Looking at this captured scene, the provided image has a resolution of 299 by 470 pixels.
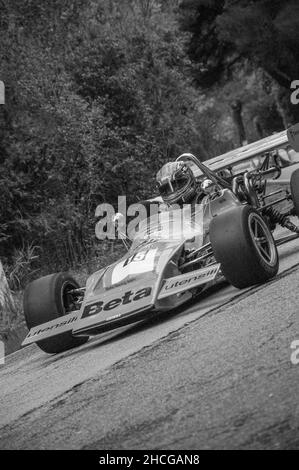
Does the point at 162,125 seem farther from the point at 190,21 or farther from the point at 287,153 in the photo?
the point at 190,21

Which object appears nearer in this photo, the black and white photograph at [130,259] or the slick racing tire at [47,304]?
the black and white photograph at [130,259]

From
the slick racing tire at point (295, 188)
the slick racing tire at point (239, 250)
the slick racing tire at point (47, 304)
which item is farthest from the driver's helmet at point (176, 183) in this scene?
the slick racing tire at point (47, 304)

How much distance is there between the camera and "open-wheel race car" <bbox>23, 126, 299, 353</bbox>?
796 centimetres

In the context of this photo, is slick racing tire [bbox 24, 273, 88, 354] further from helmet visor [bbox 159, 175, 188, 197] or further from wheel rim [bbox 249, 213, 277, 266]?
wheel rim [bbox 249, 213, 277, 266]

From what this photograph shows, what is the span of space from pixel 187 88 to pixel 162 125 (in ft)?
6.20

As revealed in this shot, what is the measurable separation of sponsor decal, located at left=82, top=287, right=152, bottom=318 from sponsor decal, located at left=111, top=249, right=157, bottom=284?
336mm

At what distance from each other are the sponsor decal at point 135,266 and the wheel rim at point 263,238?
3.21ft

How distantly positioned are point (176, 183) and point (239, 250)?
1827 millimetres

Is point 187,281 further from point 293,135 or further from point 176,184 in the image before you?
point 293,135

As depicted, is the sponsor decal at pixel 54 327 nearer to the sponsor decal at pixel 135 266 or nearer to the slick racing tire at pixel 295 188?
the sponsor decal at pixel 135 266

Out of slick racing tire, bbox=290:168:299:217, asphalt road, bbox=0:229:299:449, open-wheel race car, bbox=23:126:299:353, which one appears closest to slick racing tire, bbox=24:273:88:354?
open-wheel race car, bbox=23:126:299:353

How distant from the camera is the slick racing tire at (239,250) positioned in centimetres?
798

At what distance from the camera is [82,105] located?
53.7 feet
